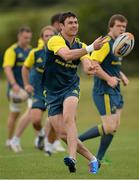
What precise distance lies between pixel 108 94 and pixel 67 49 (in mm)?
2594

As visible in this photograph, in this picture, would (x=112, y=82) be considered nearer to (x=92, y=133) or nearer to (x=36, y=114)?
(x=92, y=133)

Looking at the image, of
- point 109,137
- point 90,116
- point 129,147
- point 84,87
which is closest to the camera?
point 109,137

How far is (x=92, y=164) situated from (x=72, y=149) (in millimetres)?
553

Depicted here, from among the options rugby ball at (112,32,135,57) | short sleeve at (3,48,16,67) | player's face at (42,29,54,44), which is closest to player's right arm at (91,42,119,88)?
rugby ball at (112,32,135,57)

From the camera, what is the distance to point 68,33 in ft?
37.1

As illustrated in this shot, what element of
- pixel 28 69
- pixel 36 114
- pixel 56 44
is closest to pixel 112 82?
pixel 56 44

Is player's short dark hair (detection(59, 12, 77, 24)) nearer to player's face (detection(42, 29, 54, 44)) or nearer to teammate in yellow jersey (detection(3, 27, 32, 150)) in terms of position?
player's face (detection(42, 29, 54, 44))

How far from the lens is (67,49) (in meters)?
10.9

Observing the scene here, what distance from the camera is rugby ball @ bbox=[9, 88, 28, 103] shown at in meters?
17.0

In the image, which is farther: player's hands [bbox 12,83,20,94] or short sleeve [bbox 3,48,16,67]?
short sleeve [bbox 3,48,16,67]

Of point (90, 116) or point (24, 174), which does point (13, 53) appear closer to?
point (24, 174)

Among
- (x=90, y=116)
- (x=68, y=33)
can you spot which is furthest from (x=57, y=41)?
(x=90, y=116)

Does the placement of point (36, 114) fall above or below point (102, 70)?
below

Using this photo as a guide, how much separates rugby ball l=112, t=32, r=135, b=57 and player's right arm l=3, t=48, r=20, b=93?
4368mm
